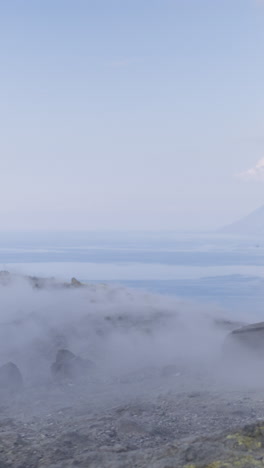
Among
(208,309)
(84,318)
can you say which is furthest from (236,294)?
(84,318)

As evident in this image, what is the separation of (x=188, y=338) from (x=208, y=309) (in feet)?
16.5

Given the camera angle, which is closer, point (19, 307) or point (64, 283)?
point (19, 307)

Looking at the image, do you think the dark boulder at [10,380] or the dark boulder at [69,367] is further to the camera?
the dark boulder at [69,367]

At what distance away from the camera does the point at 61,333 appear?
1494cm

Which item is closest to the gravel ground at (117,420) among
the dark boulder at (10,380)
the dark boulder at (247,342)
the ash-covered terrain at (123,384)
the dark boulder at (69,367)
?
the ash-covered terrain at (123,384)

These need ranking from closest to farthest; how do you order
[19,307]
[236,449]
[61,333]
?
[236,449] → [61,333] → [19,307]

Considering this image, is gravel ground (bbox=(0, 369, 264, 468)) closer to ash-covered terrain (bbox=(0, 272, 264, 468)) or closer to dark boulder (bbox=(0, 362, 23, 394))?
ash-covered terrain (bbox=(0, 272, 264, 468))

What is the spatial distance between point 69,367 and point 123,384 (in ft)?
4.64

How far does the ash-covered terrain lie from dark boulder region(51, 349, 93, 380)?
2cm

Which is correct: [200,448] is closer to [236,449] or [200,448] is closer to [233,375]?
[236,449]

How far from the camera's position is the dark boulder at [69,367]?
37.1ft

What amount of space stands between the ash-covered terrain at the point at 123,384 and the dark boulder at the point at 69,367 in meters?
0.02

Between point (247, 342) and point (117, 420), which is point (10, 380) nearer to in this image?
point (117, 420)

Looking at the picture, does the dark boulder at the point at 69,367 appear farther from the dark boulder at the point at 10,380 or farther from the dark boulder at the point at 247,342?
the dark boulder at the point at 247,342
